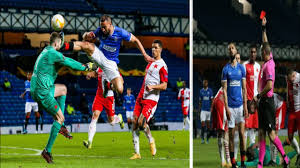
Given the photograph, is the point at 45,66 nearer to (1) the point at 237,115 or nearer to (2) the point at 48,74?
(2) the point at 48,74

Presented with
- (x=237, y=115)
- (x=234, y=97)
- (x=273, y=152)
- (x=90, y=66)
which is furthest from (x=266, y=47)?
(x=90, y=66)

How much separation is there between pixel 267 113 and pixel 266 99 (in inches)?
7.1

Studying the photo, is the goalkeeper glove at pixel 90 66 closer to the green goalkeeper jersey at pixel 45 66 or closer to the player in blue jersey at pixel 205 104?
the green goalkeeper jersey at pixel 45 66

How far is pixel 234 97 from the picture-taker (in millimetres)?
7203

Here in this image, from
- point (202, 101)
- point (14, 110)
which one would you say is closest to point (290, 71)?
point (202, 101)

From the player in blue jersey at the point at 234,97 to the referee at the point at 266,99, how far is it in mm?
392

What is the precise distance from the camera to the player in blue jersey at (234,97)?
23.1ft

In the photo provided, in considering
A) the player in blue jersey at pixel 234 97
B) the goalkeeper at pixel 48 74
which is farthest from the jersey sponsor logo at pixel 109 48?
the player in blue jersey at pixel 234 97

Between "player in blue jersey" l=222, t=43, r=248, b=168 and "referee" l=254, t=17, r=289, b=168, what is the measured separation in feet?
1.29

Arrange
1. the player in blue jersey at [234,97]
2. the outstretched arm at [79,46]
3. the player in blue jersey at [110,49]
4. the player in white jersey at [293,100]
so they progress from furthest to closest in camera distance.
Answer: the player in white jersey at [293,100] → the player in blue jersey at [110,49] → the player in blue jersey at [234,97] → the outstretched arm at [79,46]

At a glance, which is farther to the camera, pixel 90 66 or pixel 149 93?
pixel 149 93

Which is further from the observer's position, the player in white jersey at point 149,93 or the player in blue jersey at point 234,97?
the player in white jersey at point 149,93

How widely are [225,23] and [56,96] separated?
30.5 feet

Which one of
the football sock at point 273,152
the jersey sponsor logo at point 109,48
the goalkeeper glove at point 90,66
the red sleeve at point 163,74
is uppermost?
the jersey sponsor logo at point 109,48
